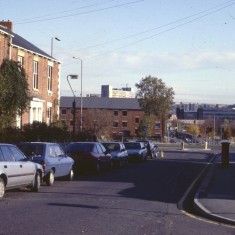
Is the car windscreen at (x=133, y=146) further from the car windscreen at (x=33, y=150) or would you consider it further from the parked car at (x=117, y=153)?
the car windscreen at (x=33, y=150)

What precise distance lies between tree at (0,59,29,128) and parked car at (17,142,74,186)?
9259 millimetres

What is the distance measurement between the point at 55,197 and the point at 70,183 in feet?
15.2

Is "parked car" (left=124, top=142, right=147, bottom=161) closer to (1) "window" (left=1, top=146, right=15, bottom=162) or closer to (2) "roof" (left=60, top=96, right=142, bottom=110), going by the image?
(1) "window" (left=1, top=146, right=15, bottom=162)

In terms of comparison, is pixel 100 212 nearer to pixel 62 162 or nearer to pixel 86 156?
pixel 62 162

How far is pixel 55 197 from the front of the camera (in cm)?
1550

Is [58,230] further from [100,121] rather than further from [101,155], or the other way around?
[100,121]

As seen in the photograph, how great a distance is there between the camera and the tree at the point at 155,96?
3654 inches

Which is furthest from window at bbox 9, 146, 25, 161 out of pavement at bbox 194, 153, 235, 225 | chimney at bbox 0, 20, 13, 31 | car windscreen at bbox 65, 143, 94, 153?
chimney at bbox 0, 20, 13, 31

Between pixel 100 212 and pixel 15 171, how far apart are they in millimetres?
3567

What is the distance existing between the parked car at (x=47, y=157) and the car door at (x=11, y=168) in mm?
2423

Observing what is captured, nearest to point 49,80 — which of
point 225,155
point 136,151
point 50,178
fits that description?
point 136,151

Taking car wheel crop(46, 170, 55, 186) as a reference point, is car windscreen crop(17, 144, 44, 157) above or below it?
above

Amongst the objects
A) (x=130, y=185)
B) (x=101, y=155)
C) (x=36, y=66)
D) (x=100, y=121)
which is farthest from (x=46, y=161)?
(x=100, y=121)

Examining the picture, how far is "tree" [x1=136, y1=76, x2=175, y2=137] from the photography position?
92812 millimetres
